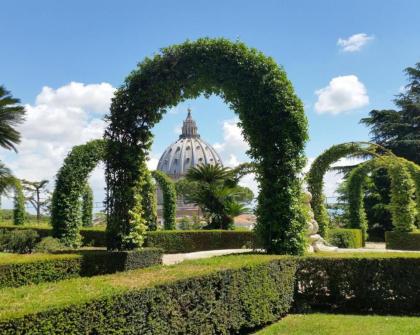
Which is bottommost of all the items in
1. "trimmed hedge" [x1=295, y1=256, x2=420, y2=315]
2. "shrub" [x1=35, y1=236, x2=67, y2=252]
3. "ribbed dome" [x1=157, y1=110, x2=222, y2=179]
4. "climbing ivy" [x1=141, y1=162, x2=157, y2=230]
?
"trimmed hedge" [x1=295, y1=256, x2=420, y2=315]

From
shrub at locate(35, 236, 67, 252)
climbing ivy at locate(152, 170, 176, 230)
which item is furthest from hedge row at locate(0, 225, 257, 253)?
shrub at locate(35, 236, 67, 252)

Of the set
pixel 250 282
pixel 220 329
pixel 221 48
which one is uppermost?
pixel 221 48

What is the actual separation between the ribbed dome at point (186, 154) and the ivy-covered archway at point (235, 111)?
9859 cm

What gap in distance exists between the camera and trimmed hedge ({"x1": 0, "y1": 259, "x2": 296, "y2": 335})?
147 inches

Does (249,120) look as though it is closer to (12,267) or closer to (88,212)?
(12,267)

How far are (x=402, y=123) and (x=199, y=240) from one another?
869 inches

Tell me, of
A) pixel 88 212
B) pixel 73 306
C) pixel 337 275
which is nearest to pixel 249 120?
pixel 337 275

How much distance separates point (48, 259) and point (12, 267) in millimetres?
624

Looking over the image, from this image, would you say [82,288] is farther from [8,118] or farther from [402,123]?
[402,123]

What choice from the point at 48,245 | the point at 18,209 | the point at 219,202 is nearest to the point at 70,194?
the point at 48,245

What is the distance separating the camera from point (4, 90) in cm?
1501

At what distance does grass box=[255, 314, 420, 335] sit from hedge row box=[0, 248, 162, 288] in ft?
11.7

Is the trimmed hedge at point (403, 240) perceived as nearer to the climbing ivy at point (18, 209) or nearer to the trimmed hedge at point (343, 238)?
the trimmed hedge at point (343, 238)

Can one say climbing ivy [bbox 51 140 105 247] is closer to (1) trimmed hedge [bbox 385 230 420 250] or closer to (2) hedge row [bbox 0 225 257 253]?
(2) hedge row [bbox 0 225 257 253]
